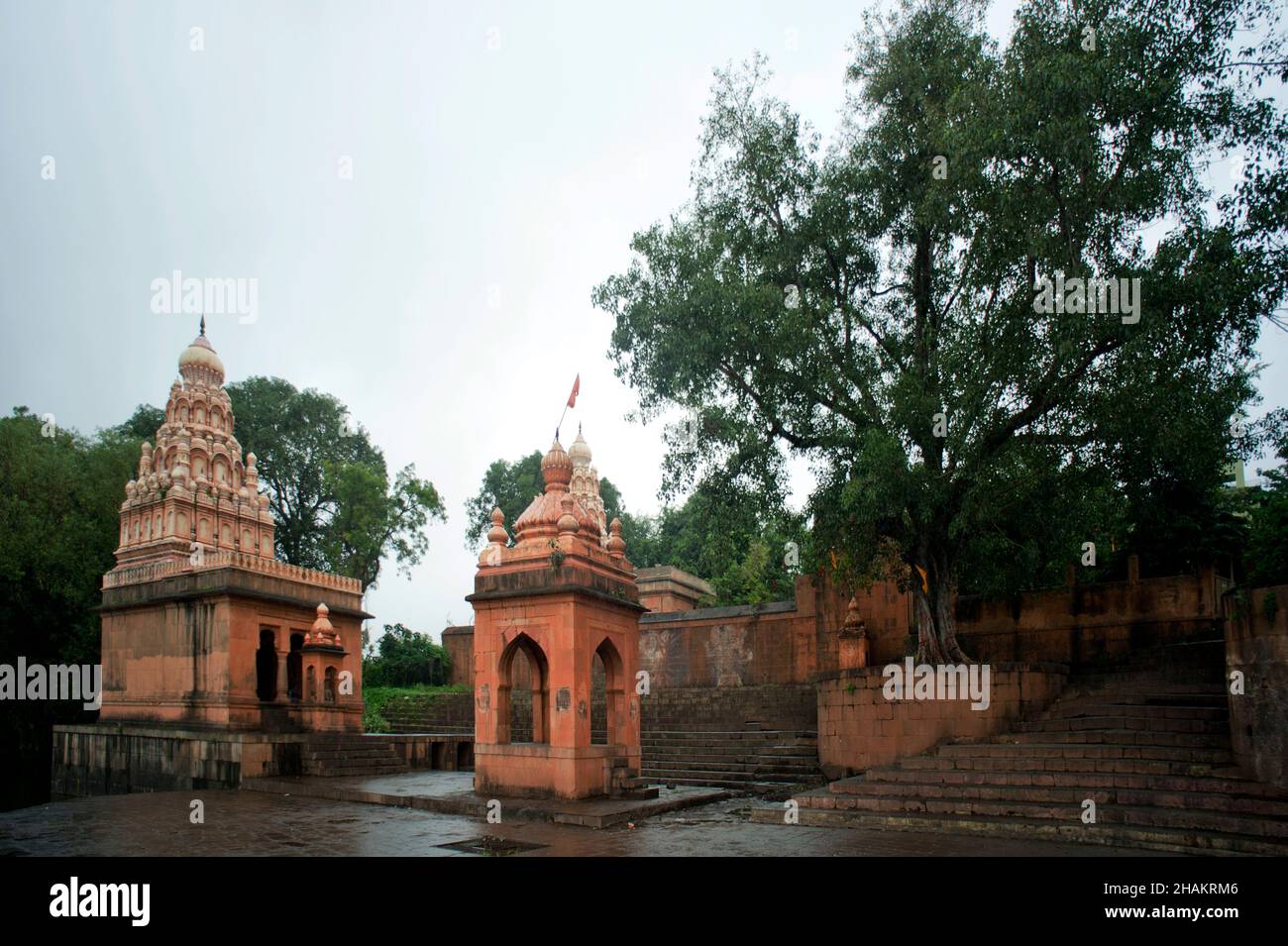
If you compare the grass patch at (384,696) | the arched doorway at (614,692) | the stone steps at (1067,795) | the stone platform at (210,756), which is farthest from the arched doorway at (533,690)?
the grass patch at (384,696)

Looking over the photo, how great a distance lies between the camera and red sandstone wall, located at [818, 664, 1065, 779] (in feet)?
49.2

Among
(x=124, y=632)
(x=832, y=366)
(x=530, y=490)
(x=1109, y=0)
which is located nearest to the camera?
(x=1109, y=0)

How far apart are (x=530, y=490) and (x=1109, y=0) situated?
4024cm

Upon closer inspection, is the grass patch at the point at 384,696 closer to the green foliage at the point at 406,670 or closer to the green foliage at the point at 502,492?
the green foliage at the point at 406,670

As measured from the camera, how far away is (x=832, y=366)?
52.5 ft

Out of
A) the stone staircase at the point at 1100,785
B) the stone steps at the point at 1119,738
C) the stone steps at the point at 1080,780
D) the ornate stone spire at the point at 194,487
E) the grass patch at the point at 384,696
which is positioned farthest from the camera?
the grass patch at the point at 384,696

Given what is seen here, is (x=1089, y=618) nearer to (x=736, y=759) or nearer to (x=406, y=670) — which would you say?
(x=736, y=759)

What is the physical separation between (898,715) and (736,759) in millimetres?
4734

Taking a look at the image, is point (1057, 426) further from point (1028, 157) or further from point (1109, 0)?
point (1109, 0)

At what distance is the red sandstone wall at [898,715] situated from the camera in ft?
49.2

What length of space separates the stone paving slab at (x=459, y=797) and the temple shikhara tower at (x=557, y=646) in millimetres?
495

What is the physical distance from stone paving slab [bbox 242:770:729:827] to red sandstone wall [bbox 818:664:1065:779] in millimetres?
2578

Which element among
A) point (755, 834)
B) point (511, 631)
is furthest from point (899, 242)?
point (755, 834)
